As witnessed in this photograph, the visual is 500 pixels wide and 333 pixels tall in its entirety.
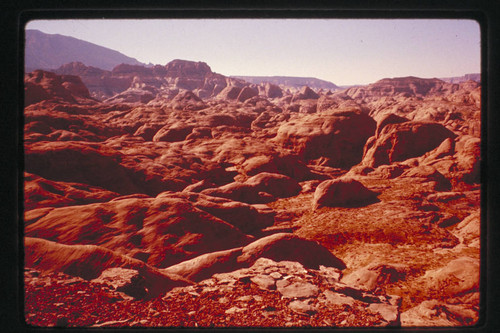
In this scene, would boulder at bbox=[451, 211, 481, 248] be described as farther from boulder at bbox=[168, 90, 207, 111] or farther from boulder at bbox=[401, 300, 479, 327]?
boulder at bbox=[168, 90, 207, 111]

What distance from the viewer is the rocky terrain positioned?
3865 millimetres

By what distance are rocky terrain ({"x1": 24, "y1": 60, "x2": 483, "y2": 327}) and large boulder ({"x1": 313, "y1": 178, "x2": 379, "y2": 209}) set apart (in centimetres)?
6

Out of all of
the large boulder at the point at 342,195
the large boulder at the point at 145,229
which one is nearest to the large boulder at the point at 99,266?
the large boulder at the point at 145,229

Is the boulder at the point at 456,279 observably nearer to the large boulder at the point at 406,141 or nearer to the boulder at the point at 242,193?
the boulder at the point at 242,193

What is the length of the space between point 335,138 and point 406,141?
228 inches

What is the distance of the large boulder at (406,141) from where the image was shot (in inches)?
744

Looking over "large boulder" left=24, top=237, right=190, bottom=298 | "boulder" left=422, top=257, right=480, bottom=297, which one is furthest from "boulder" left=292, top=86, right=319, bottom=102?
"large boulder" left=24, top=237, right=190, bottom=298

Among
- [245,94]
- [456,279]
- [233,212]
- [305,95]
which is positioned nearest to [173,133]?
[233,212]

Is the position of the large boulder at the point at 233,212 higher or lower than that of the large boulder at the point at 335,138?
lower

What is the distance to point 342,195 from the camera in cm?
1240

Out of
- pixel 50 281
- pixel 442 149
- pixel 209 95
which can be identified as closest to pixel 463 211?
pixel 442 149

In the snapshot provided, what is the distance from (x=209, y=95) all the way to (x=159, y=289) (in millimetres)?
99821

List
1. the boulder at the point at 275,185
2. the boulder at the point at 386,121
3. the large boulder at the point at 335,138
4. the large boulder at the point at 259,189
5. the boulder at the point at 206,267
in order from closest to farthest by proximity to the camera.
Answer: the boulder at the point at 206,267 < the large boulder at the point at 259,189 < the boulder at the point at 275,185 < the boulder at the point at 386,121 < the large boulder at the point at 335,138

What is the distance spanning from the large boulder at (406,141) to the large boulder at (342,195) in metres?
8.40
